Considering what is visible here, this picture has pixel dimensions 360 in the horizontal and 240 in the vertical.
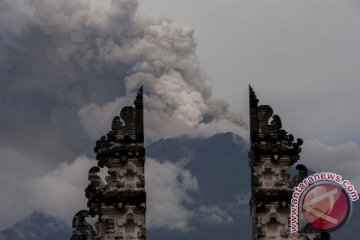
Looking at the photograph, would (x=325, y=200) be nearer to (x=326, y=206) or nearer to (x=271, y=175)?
(x=326, y=206)

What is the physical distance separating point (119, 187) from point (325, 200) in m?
9.95

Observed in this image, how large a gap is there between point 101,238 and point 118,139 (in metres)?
4.93

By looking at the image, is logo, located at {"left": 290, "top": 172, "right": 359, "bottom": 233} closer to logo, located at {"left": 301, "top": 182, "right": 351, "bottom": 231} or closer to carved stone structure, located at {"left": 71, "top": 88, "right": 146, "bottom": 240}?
logo, located at {"left": 301, "top": 182, "right": 351, "bottom": 231}

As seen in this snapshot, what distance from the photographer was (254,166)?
127 feet

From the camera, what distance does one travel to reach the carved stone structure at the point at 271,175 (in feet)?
124

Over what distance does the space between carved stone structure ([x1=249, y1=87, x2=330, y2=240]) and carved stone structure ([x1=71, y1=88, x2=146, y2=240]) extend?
5.57 meters

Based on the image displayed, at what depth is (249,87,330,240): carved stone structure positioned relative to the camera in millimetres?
37844

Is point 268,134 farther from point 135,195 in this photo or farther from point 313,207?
point 135,195

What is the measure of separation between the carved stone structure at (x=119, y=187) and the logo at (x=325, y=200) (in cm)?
758

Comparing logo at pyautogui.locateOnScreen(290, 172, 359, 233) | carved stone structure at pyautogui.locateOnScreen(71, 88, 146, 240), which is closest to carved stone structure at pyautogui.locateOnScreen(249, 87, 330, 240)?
logo at pyautogui.locateOnScreen(290, 172, 359, 233)

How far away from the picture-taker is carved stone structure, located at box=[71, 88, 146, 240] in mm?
37500

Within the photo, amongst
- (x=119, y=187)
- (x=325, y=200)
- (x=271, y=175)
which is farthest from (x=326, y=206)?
(x=119, y=187)

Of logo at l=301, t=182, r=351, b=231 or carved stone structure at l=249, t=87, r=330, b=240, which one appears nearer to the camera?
logo at l=301, t=182, r=351, b=231

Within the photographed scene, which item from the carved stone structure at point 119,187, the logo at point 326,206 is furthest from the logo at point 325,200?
the carved stone structure at point 119,187
